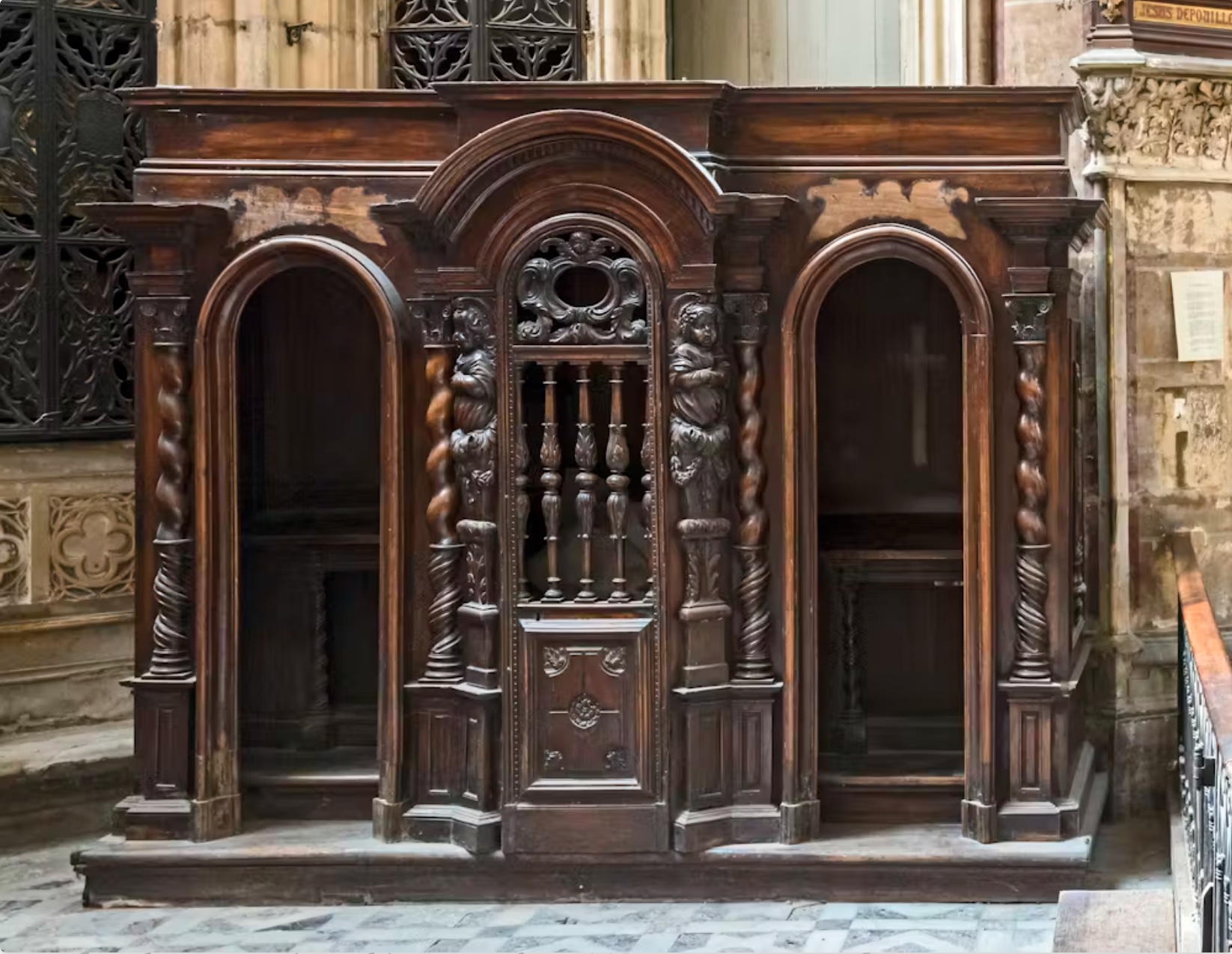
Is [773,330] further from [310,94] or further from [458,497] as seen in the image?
[310,94]

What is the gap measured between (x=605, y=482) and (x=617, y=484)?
0.54 ft

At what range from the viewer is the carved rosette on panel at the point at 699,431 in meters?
4.61

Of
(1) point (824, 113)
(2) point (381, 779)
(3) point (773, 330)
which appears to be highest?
(1) point (824, 113)

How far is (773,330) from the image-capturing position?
475 centimetres

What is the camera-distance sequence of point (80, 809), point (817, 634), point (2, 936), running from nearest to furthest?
point (2, 936), point (817, 634), point (80, 809)

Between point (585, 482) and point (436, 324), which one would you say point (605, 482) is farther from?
point (436, 324)

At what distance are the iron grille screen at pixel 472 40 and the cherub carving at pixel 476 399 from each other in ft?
6.40

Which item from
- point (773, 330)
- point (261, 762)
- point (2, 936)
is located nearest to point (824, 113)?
point (773, 330)

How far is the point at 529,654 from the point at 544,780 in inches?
12.2

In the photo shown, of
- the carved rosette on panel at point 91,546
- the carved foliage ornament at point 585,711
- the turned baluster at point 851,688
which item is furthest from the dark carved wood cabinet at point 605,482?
the carved rosette on panel at point 91,546

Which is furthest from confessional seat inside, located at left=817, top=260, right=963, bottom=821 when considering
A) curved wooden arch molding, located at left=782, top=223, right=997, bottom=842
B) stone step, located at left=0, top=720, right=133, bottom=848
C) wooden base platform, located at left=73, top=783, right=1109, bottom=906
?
stone step, located at left=0, top=720, right=133, bottom=848

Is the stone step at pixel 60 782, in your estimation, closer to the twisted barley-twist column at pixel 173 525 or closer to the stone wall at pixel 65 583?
the stone wall at pixel 65 583

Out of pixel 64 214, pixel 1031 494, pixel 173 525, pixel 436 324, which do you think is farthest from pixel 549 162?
pixel 64 214

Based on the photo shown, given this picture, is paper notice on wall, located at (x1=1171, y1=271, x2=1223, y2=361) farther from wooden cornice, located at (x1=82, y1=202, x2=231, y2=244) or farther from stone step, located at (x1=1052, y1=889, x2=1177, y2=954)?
wooden cornice, located at (x1=82, y1=202, x2=231, y2=244)
